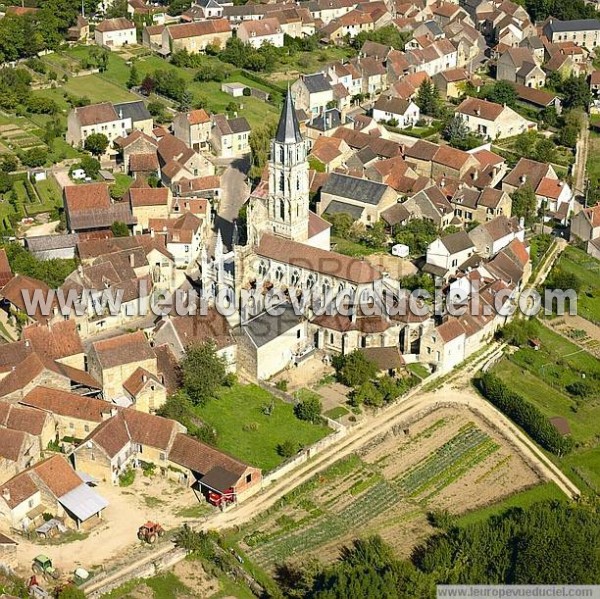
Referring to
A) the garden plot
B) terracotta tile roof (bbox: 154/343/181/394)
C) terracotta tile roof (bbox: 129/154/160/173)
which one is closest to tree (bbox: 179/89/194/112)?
terracotta tile roof (bbox: 129/154/160/173)

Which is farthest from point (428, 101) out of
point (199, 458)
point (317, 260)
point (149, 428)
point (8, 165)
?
point (199, 458)

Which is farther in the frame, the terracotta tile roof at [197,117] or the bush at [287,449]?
the terracotta tile roof at [197,117]

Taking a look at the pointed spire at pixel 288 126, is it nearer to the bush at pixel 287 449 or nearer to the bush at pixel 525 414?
the bush at pixel 525 414

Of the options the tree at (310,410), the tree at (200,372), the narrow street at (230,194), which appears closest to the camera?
the tree at (310,410)

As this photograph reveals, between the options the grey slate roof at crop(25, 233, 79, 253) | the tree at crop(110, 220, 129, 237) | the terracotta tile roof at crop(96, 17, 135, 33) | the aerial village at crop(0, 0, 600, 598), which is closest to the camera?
the aerial village at crop(0, 0, 600, 598)

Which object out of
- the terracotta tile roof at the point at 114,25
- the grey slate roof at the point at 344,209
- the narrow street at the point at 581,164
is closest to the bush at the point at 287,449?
the grey slate roof at the point at 344,209

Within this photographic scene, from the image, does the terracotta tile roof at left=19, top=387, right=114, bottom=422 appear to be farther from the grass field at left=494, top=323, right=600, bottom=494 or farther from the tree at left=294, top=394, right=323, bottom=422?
the grass field at left=494, top=323, right=600, bottom=494

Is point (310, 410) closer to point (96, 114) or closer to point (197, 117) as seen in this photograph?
point (197, 117)
